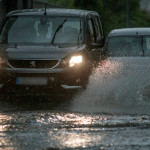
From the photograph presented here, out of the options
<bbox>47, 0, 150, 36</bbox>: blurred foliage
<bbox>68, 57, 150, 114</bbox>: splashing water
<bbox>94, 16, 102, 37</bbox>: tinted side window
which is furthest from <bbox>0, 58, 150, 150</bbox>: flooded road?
<bbox>47, 0, 150, 36</bbox>: blurred foliage

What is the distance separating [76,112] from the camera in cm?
1088

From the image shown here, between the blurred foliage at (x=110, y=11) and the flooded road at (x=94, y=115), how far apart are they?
121 ft

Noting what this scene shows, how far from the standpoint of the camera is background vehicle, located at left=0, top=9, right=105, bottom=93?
1190 centimetres

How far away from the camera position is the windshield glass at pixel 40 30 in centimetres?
1294

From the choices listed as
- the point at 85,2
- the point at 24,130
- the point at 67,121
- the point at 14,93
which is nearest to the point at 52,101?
the point at 14,93

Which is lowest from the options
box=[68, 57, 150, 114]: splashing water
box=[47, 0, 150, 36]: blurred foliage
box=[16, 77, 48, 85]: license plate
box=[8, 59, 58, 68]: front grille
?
box=[47, 0, 150, 36]: blurred foliage

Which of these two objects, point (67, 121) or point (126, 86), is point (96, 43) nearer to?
point (126, 86)

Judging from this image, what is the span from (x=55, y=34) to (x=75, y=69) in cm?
118

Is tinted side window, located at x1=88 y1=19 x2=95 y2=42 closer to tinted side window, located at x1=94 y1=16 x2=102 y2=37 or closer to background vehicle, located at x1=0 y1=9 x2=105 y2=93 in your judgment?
background vehicle, located at x1=0 y1=9 x2=105 y2=93

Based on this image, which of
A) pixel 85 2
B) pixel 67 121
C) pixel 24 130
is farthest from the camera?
pixel 85 2

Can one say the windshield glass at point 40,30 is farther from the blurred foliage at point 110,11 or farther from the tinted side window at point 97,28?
the blurred foliage at point 110,11

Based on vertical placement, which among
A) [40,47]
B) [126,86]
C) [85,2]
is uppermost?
[40,47]

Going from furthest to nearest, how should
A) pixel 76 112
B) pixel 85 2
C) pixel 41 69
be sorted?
pixel 85 2 → pixel 41 69 → pixel 76 112

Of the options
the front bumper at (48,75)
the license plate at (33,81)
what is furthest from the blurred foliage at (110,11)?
the license plate at (33,81)
